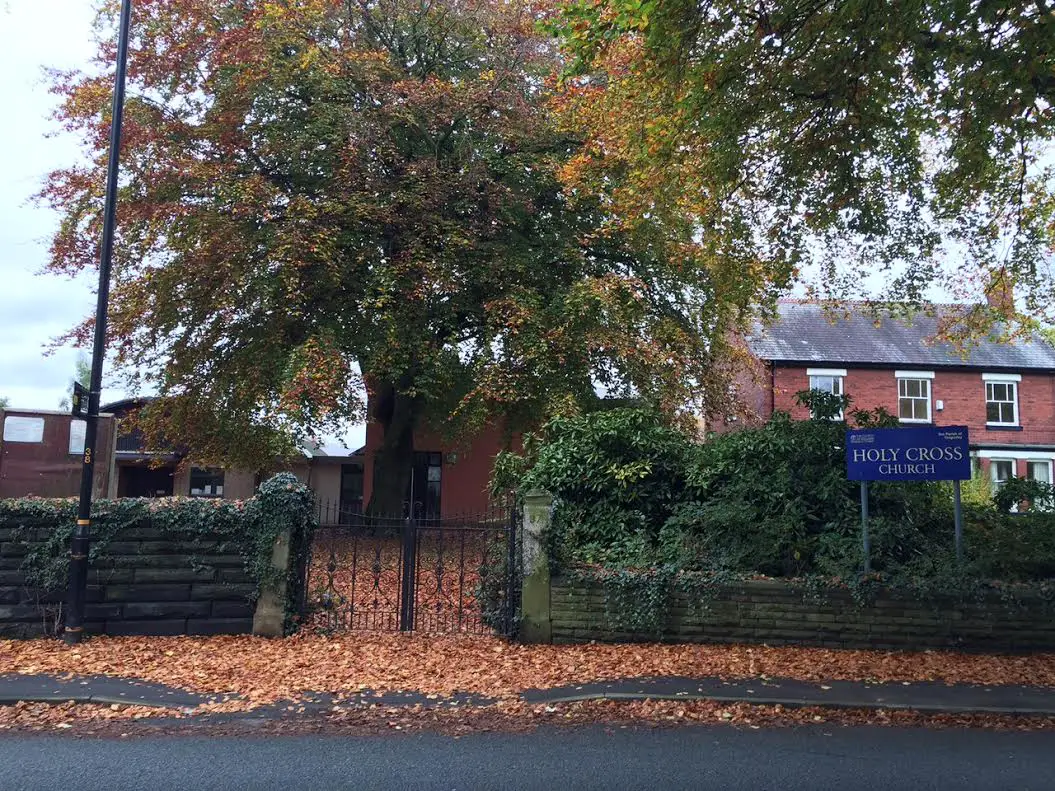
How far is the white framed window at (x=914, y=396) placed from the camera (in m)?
28.2

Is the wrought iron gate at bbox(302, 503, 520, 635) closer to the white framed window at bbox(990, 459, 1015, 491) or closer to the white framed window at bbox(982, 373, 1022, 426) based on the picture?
the white framed window at bbox(990, 459, 1015, 491)

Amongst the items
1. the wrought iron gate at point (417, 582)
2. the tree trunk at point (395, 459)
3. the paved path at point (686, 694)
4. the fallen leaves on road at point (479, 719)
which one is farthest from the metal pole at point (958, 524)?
the tree trunk at point (395, 459)

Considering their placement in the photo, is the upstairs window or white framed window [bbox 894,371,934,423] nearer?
white framed window [bbox 894,371,934,423]

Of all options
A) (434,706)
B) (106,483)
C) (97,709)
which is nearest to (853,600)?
(434,706)

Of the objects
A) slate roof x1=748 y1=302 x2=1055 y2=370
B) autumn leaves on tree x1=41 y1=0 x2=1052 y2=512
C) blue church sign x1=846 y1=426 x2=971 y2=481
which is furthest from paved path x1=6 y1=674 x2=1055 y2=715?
slate roof x1=748 y1=302 x2=1055 y2=370

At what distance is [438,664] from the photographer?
8.27 metres

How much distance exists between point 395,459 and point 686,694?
1600 cm

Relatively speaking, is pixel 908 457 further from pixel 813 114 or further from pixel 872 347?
pixel 872 347

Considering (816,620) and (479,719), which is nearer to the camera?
(479,719)

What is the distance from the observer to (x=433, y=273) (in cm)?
1538

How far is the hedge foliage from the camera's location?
9.39 meters

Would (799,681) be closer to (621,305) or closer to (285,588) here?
(285,588)

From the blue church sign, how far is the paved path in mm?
2379

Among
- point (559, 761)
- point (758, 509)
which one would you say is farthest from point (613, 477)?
point (559, 761)
